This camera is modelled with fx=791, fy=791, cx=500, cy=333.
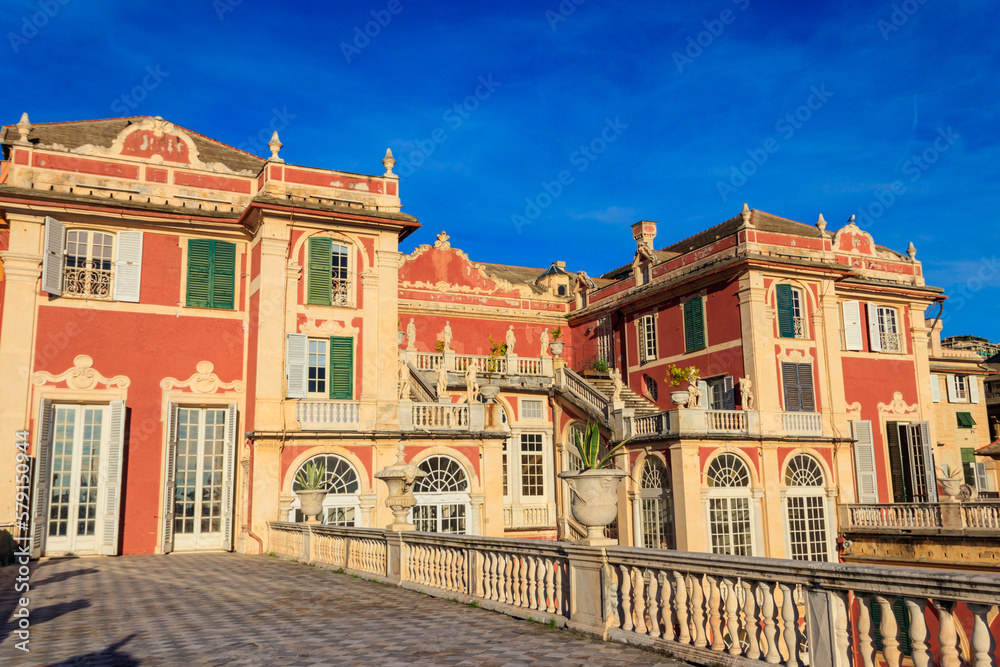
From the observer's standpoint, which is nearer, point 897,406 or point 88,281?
point 88,281

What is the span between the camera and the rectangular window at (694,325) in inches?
1007

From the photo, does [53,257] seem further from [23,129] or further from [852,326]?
[852,326]

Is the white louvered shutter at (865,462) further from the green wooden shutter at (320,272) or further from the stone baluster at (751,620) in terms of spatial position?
the stone baluster at (751,620)

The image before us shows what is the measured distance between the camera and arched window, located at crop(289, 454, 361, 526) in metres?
18.7

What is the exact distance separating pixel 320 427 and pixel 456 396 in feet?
21.7

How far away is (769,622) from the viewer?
591cm


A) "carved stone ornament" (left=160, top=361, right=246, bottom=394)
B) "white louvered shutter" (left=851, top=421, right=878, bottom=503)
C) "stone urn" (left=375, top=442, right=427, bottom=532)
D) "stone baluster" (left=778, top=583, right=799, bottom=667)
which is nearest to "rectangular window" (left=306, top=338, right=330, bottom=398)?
Result: "carved stone ornament" (left=160, top=361, right=246, bottom=394)

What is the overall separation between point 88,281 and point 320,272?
211 inches

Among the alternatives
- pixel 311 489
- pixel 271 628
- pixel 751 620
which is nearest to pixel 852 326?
pixel 311 489

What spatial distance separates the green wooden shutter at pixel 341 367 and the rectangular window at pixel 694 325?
1163 cm

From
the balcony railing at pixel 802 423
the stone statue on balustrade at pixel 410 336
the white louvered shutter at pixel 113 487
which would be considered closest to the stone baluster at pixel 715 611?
the white louvered shutter at pixel 113 487

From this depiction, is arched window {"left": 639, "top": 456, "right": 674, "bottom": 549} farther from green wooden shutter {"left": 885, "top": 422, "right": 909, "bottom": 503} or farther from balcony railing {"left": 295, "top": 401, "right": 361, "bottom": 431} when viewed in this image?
balcony railing {"left": 295, "top": 401, "right": 361, "bottom": 431}

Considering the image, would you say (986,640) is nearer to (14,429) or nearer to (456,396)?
(14,429)

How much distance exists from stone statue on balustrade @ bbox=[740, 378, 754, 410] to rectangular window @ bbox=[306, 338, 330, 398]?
11815 millimetres
